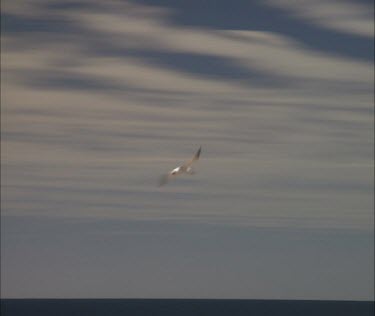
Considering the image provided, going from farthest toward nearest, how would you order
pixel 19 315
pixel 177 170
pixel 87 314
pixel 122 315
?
pixel 122 315, pixel 87 314, pixel 19 315, pixel 177 170

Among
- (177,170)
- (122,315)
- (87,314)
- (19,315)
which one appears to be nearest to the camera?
(177,170)

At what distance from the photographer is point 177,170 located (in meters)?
6.73

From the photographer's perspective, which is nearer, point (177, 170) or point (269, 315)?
point (177, 170)

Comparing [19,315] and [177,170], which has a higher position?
[19,315]

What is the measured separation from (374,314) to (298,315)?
14232 mm

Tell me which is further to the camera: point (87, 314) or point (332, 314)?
point (332, 314)

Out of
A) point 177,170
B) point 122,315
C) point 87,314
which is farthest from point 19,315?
point 177,170

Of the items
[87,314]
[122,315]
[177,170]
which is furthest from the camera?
[122,315]

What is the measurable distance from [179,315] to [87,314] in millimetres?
16028

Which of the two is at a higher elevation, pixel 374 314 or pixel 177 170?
pixel 374 314

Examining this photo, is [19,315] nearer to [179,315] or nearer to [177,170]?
[179,315]

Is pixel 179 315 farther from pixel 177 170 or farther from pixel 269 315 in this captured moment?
pixel 177 170

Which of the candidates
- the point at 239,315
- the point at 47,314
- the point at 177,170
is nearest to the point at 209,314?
the point at 239,315

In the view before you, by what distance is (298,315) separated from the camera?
555 ft
